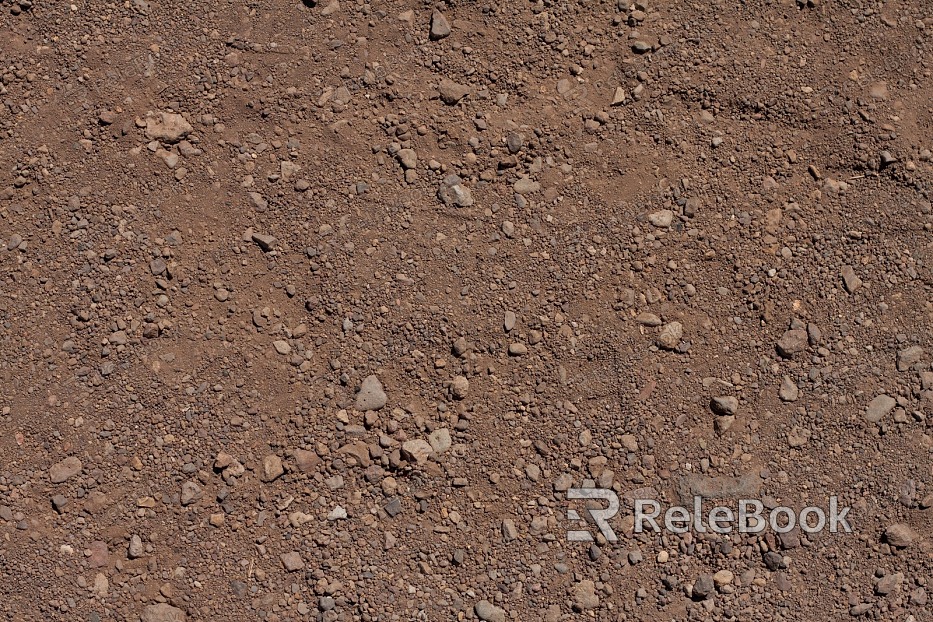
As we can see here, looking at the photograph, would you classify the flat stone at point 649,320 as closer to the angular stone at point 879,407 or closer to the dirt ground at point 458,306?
the dirt ground at point 458,306

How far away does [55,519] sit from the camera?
3301 millimetres

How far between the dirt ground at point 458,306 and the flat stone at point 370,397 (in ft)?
0.11

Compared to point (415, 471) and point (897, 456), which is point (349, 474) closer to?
point (415, 471)

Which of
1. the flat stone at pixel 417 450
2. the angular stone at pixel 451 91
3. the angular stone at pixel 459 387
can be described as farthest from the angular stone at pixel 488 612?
the angular stone at pixel 451 91

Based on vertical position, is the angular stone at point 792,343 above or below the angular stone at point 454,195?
below

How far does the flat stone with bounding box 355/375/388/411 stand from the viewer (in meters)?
3.35

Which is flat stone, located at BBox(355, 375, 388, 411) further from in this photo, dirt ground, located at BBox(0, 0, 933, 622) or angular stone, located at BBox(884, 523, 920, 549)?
angular stone, located at BBox(884, 523, 920, 549)

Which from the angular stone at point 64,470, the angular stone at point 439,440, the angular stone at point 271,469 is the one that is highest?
the angular stone at point 439,440

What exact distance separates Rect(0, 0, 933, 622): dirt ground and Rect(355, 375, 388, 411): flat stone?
0.03m

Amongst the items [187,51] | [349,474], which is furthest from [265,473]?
[187,51]

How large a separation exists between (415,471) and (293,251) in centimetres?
108

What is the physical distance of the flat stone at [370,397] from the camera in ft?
11.0

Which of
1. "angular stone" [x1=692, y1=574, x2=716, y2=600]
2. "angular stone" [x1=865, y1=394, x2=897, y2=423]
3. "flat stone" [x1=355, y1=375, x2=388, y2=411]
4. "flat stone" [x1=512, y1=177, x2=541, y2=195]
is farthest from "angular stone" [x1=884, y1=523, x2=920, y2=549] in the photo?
"flat stone" [x1=355, y1=375, x2=388, y2=411]

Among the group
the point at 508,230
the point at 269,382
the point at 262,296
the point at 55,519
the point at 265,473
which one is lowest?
the point at 55,519
